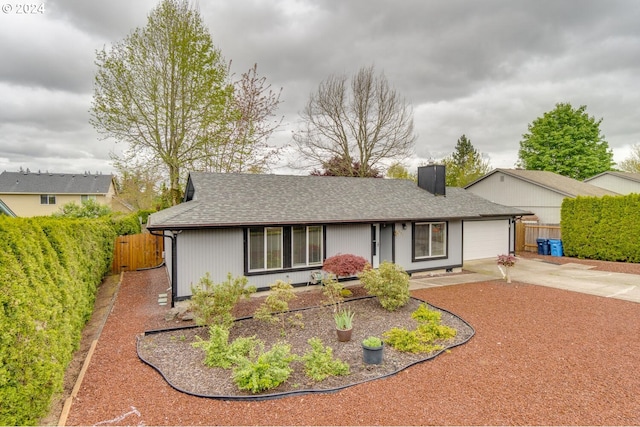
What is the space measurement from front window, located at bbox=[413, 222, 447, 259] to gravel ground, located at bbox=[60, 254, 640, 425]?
5170 millimetres

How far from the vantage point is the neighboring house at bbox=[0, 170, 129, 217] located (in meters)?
35.2

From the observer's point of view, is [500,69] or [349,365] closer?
[349,365]

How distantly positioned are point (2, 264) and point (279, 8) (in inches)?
425

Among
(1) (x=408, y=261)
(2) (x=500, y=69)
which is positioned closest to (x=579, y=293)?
(1) (x=408, y=261)

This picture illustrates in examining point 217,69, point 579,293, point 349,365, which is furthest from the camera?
point 217,69

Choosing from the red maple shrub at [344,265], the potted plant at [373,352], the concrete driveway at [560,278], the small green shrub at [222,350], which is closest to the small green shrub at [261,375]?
the small green shrub at [222,350]

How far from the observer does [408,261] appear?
39.6 feet

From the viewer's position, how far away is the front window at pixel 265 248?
31.3 ft

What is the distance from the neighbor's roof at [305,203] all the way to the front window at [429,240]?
0.57m

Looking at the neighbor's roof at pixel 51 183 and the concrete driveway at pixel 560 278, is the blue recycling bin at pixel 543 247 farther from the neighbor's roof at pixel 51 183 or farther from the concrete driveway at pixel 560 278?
the neighbor's roof at pixel 51 183

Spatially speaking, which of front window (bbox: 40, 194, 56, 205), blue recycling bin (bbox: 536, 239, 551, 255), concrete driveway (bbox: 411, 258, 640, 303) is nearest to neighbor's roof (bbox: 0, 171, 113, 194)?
front window (bbox: 40, 194, 56, 205)

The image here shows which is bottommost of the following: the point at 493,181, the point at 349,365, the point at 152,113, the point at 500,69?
the point at 349,365

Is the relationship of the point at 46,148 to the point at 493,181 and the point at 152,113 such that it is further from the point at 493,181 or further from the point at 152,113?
the point at 493,181

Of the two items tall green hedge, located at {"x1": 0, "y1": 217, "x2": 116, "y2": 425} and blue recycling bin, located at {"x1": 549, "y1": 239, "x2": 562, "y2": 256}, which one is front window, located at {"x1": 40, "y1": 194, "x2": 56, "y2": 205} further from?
blue recycling bin, located at {"x1": 549, "y1": 239, "x2": 562, "y2": 256}
